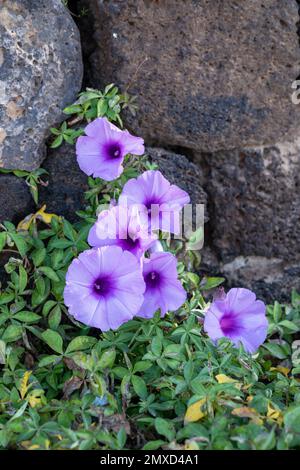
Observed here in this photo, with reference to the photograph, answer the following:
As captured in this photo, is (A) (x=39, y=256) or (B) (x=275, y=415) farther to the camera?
(A) (x=39, y=256)

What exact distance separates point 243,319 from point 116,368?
1.21ft

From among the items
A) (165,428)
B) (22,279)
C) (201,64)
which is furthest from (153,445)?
(201,64)

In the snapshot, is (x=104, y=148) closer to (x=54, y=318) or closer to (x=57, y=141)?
(x=57, y=141)

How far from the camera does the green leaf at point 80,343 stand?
1758 mm

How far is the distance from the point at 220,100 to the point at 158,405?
2.95 feet

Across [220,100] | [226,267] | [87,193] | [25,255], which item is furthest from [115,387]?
[220,100]

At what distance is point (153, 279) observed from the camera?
1800 mm

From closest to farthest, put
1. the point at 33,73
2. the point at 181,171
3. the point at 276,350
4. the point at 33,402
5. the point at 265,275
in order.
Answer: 1. the point at 33,402
2. the point at 33,73
3. the point at 276,350
4. the point at 181,171
5. the point at 265,275

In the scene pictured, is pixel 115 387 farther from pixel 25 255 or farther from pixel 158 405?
pixel 25 255

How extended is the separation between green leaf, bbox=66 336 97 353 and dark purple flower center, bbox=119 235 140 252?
22cm

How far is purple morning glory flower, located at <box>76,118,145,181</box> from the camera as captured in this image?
75.0 inches

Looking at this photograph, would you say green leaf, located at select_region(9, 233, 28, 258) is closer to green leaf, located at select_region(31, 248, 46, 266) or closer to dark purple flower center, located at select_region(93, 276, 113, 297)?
green leaf, located at select_region(31, 248, 46, 266)

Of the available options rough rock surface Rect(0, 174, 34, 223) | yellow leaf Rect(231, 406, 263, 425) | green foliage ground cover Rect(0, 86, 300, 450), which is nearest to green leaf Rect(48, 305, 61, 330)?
green foliage ground cover Rect(0, 86, 300, 450)

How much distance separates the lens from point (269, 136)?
7.32ft
